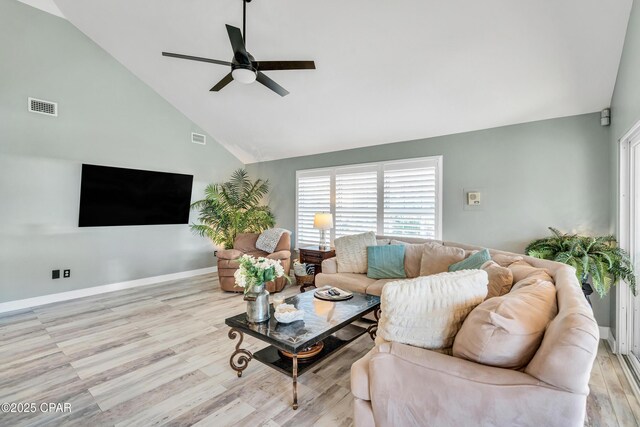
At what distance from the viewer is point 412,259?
358 cm

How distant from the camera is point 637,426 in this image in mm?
1858

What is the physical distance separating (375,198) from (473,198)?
1.43 metres

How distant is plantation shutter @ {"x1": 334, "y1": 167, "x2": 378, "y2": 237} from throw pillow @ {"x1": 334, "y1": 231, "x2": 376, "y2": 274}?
0.85 meters

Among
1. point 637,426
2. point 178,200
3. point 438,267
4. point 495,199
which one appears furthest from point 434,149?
point 178,200

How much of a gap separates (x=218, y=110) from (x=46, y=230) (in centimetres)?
310

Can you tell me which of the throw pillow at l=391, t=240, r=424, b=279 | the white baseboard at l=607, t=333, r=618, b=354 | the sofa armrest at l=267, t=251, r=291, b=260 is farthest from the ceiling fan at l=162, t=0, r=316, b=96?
the white baseboard at l=607, t=333, r=618, b=354

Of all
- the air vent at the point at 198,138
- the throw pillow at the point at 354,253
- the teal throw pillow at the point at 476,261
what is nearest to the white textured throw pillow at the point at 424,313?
the teal throw pillow at the point at 476,261

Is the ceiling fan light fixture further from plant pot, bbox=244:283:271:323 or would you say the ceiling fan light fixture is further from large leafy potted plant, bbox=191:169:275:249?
large leafy potted plant, bbox=191:169:275:249

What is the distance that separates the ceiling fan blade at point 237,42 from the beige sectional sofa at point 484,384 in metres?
2.55

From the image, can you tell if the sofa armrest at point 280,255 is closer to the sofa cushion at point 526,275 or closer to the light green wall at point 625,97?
the sofa cushion at point 526,275

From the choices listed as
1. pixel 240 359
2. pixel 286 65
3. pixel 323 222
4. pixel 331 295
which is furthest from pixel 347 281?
pixel 286 65

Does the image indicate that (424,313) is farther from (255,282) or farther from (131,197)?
(131,197)

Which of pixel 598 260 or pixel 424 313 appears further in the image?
pixel 598 260

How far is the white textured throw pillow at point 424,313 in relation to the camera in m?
1.48
